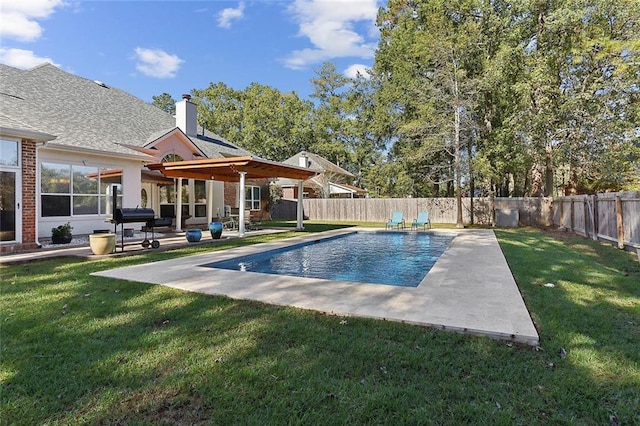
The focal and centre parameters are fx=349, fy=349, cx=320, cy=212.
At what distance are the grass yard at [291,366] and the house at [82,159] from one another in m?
5.49

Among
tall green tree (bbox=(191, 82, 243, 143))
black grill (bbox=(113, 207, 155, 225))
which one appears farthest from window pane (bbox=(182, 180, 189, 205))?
tall green tree (bbox=(191, 82, 243, 143))

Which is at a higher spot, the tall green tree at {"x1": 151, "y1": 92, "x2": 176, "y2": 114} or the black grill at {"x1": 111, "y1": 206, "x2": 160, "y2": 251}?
the tall green tree at {"x1": 151, "y1": 92, "x2": 176, "y2": 114}

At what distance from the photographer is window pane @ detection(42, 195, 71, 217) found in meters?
11.0

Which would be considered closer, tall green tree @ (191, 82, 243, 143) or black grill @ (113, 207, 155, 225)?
black grill @ (113, 207, 155, 225)

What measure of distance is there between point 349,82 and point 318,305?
39161 millimetres

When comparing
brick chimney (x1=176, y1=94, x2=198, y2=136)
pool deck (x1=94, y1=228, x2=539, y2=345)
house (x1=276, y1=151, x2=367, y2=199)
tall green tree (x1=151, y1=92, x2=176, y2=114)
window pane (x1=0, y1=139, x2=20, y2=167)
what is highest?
tall green tree (x1=151, y1=92, x2=176, y2=114)

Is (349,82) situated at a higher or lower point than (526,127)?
higher

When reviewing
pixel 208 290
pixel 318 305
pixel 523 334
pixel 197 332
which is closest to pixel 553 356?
pixel 523 334

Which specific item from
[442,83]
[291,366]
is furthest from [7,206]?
[442,83]

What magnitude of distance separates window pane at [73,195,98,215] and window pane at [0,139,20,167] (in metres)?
2.97

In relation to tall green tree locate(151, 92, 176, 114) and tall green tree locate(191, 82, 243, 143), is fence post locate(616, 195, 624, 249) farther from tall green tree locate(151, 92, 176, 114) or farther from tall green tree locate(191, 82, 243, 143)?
tall green tree locate(151, 92, 176, 114)

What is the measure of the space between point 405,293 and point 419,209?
1974 centimetres

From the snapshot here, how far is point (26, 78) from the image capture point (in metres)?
14.1

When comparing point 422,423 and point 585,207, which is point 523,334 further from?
point 585,207
